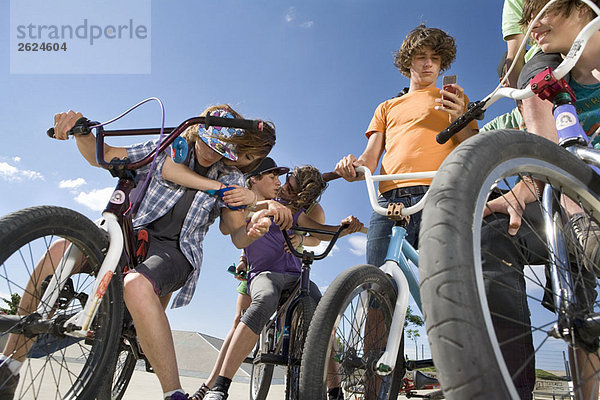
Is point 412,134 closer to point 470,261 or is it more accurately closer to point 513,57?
point 513,57

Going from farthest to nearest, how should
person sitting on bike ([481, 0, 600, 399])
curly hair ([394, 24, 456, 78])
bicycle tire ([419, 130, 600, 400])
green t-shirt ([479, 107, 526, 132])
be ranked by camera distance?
1. green t-shirt ([479, 107, 526, 132])
2. curly hair ([394, 24, 456, 78])
3. person sitting on bike ([481, 0, 600, 399])
4. bicycle tire ([419, 130, 600, 400])

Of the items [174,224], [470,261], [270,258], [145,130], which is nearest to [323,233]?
[270,258]

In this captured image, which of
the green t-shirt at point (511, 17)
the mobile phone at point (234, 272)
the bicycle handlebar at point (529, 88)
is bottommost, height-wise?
the mobile phone at point (234, 272)

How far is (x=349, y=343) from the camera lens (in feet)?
6.89

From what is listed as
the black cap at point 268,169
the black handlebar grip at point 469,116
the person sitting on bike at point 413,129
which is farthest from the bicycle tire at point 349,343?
the black cap at point 268,169

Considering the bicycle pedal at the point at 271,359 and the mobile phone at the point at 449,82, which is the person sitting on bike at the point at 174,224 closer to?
the bicycle pedal at the point at 271,359

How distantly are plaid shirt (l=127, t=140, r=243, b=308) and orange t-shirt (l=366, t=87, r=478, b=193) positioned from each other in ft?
3.07

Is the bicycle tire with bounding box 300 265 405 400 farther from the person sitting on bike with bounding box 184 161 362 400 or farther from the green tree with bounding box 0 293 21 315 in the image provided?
the green tree with bounding box 0 293 21 315

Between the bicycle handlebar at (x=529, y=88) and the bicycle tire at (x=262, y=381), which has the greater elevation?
the bicycle handlebar at (x=529, y=88)

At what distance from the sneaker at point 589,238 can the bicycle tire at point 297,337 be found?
170cm

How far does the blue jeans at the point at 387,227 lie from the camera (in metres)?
2.44

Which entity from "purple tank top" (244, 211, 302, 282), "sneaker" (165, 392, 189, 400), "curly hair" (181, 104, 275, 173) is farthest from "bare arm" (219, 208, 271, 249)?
"sneaker" (165, 392, 189, 400)

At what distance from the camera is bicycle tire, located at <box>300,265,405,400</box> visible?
183 cm

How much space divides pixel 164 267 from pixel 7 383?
2.72 feet
